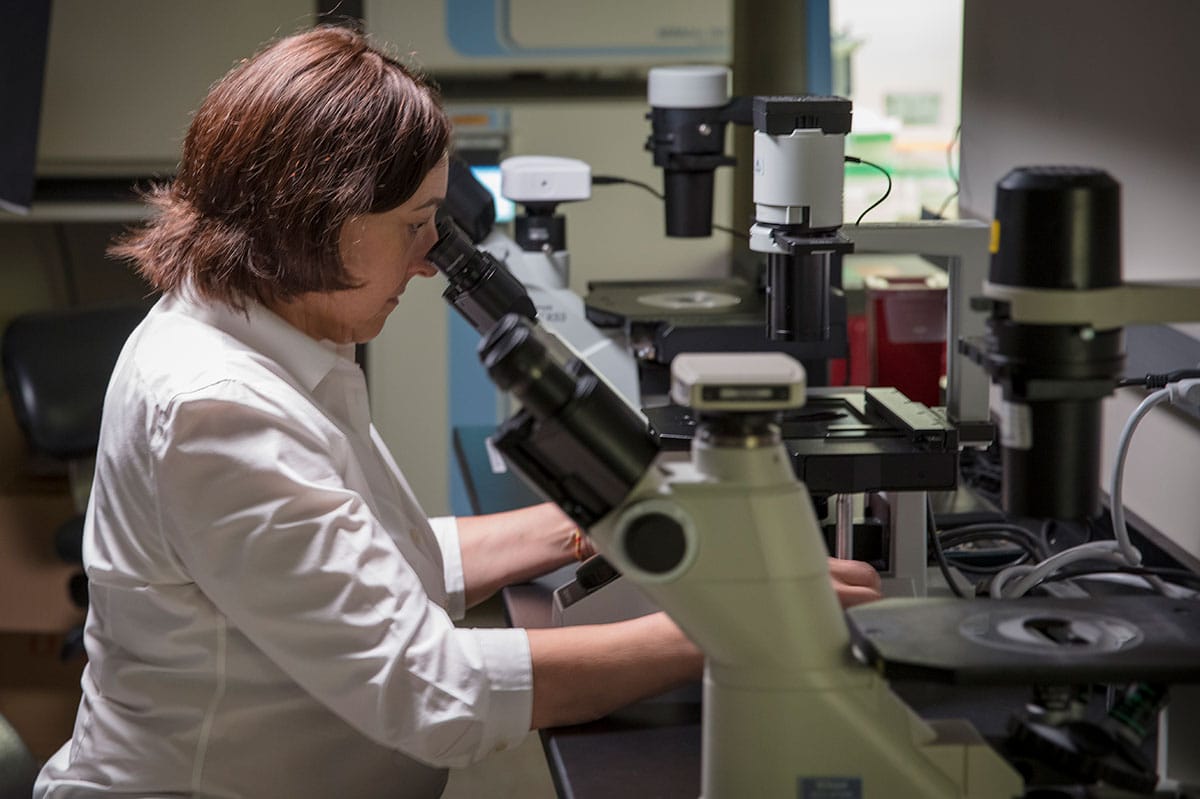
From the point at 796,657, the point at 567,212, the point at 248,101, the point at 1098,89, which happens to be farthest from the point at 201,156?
the point at 567,212

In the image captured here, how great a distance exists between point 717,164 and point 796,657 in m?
1.32

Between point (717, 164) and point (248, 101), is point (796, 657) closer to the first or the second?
point (248, 101)

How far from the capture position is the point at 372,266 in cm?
144

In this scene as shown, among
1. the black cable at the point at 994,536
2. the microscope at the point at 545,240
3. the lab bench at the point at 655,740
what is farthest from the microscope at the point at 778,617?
the microscope at the point at 545,240

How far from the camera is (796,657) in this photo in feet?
3.05

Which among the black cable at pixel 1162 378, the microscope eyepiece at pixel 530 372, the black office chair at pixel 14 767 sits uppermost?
the microscope eyepiece at pixel 530 372

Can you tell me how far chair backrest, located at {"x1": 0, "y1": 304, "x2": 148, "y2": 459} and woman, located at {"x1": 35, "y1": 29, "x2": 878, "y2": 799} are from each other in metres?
1.18

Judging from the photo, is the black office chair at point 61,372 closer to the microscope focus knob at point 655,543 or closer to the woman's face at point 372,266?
the woman's face at point 372,266

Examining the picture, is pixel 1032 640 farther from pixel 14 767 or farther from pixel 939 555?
pixel 14 767

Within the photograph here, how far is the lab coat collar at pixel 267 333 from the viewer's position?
1384 mm

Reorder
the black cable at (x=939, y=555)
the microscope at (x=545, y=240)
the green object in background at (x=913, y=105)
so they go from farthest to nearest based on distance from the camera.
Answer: the green object in background at (x=913, y=105)
the microscope at (x=545, y=240)
the black cable at (x=939, y=555)

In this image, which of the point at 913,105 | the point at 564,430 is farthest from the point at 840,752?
the point at 913,105

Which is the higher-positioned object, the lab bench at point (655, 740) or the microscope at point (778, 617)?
the microscope at point (778, 617)

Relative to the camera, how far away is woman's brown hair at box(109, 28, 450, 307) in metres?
1.37
